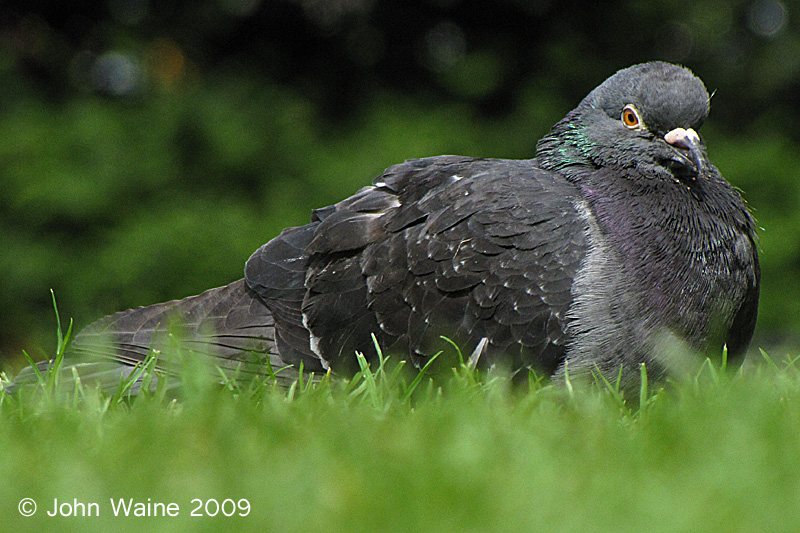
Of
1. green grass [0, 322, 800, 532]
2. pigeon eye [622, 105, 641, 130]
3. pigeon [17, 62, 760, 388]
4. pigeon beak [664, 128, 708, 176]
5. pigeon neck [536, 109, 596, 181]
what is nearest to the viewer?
green grass [0, 322, 800, 532]

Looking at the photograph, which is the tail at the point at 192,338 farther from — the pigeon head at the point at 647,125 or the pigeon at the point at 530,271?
the pigeon head at the point at 647,125

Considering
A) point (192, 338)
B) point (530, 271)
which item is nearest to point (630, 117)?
point (530, 271)

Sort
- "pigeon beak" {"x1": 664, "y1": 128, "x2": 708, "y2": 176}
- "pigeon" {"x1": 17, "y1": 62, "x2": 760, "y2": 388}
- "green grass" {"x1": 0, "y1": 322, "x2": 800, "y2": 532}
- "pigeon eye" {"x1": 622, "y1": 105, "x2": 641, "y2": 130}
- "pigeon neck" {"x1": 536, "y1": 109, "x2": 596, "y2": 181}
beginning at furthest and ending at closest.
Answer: "pigeon neck" {"x1": 536, "y1": 109, "x2": 596, "y2": 181}, "pigeon eye" {"x1": 622, "y1": 105, "x2": 641, "y2": 130}, "pigeon beak" {"x1": 664, "y1": 128, "x2": 708, "y2": 176}, "pigeon" {"x1": 17, "y1": 62, "x2": 760, "y2": 388}, "green grass" {"x1": 0, "y1": 322, "x2": 800, "y2": 532}

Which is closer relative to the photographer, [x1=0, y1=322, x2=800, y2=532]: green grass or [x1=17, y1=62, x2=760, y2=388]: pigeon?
[x1=0, y1=322, x2=800, y2=532]: green grass

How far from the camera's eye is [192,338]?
11.8 ft

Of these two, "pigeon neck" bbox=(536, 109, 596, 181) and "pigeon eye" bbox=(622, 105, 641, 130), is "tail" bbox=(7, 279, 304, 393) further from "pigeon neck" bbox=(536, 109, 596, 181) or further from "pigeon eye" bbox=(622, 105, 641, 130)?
"pigeon eye" bbox=(622, 105, 641, 130)

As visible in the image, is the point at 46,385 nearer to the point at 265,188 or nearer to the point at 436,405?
the point at 436,405

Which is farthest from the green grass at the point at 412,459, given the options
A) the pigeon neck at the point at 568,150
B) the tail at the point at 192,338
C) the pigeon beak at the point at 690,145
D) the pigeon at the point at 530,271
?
the pigeon neck at the point at 568,150

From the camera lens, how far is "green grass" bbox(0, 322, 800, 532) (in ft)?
5.20

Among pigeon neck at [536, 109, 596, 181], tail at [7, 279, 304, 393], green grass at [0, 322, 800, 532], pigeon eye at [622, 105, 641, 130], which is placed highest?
pigeon eye at [622, 105, 641, 130]

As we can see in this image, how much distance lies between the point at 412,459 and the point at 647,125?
2037mm

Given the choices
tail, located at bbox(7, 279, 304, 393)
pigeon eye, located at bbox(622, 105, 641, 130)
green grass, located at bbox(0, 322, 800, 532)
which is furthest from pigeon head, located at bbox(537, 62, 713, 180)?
tail, located at bbox(7, 279, 304, 393)

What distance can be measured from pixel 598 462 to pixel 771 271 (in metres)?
6.47

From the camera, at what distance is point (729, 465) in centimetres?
182
